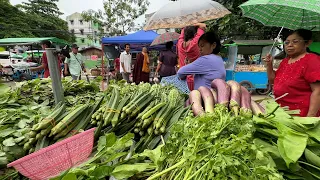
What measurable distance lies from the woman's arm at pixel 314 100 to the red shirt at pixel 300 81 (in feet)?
0.19

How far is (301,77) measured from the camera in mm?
2307

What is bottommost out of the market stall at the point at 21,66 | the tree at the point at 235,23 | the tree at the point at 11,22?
the market stall at the point at 21,66

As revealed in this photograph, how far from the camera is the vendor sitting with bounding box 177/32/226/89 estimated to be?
8.44ft

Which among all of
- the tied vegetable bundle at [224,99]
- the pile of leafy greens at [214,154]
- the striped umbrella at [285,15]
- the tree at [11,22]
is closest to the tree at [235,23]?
the striped umbrella at [285,15]

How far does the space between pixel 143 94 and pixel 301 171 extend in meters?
1.24

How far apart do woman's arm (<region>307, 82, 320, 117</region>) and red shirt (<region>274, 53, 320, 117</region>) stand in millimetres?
57

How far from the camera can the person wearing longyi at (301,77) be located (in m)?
2.24

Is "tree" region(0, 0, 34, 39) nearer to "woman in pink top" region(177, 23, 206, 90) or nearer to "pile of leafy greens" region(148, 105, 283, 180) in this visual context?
"woman in pink top" region(177, 23, 206, 90)

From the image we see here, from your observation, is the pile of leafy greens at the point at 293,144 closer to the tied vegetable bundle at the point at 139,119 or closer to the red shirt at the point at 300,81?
the tied vegetable bundle at the point at 139,119

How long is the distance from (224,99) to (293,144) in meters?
0.79

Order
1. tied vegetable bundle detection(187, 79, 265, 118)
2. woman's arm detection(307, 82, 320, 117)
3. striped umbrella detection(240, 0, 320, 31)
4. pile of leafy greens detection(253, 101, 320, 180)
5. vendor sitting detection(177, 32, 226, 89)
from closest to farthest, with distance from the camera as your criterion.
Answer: pile of leafy greens detection(253, 101, 320, 180), tied vegetable bundle detection(187, 79, 265, 118), woman's arm detection(307, 82, 320, 117), vendor sitting detection(177, 32, 226, 89), striped umbrella detection(240, 0, 320, 31)

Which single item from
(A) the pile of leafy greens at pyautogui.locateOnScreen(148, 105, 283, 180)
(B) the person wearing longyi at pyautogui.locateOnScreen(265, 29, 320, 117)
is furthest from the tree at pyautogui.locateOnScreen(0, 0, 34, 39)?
(A) the pile of leafy greens at pyautogui.locateOnScreen(148, 105, 283, 180)

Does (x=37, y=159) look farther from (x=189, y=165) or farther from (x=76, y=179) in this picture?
(x=189, y=165)

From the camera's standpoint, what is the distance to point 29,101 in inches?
103
